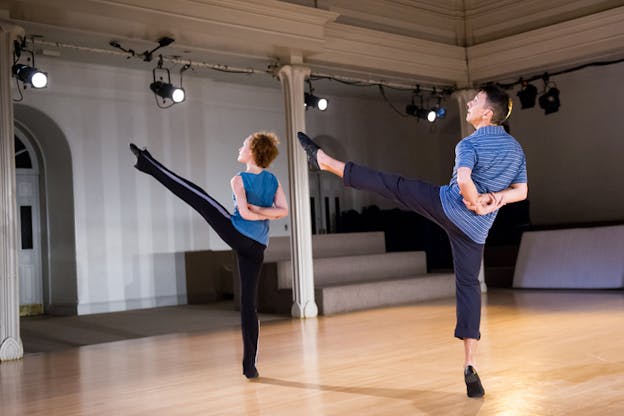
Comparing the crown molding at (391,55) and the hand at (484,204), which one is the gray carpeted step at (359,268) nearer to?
the crown molding at (391,55)

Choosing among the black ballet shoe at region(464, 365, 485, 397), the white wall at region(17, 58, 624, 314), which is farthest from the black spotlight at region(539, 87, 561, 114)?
the black ballet shoe at region(464, 365, 485, 397)

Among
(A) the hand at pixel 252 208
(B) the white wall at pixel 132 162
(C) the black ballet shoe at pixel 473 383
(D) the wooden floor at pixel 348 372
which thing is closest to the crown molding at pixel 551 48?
(D) the wooden floor at pixel 348 372

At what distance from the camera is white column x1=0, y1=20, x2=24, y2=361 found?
19.4ft

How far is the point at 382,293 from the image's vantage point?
28.9 feet

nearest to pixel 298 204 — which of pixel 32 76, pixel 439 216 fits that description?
pixel 32 76

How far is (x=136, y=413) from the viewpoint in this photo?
3662 millimetres

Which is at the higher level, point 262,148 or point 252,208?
point 262,148

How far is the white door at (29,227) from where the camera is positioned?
10305 mm

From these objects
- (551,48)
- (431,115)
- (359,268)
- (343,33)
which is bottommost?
(359,268)

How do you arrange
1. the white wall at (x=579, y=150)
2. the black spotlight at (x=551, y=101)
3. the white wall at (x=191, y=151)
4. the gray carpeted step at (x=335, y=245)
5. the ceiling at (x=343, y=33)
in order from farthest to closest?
1. the white wall at (x=579, y=150)
2. the black spotlight at (x=551, y=101)
3. the white wall at (x=191, y=151)
4. the gray carpeted step at (x=335, y=245)
5. the ceiling at (x=343, y=33)

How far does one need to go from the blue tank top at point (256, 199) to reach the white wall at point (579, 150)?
29.9ft

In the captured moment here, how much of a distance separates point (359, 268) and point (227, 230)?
5.45 meters

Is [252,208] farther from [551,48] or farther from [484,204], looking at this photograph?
[551,48]

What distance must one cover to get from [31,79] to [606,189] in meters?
9.30
